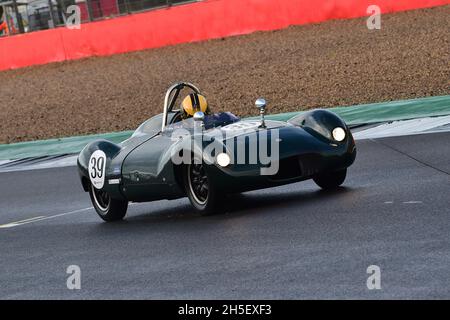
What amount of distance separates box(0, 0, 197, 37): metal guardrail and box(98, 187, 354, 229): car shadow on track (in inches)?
624

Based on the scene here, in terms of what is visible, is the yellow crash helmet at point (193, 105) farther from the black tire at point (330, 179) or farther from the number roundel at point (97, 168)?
the black tire at point (330, 179)

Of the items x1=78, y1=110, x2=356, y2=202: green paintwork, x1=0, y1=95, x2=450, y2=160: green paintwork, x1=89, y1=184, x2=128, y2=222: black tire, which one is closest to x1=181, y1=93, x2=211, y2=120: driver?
x1=78, y1=110, x2=356, y2=202: green paintwork

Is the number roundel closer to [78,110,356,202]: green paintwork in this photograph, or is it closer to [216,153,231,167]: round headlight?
[78,110,356,202]: green paintwork

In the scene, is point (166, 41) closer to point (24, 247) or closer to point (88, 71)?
point (88, 71)

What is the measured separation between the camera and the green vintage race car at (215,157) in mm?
9016

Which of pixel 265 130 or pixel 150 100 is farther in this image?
pixel 150 100

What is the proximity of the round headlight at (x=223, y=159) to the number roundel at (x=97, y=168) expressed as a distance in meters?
1.73

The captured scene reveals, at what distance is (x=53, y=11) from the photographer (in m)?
27.8

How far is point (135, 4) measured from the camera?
87.1 feet

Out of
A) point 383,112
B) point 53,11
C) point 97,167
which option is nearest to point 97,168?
point 97,167

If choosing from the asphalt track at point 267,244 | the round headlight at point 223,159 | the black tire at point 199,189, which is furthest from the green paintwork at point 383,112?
the round headlight at point 223,159
